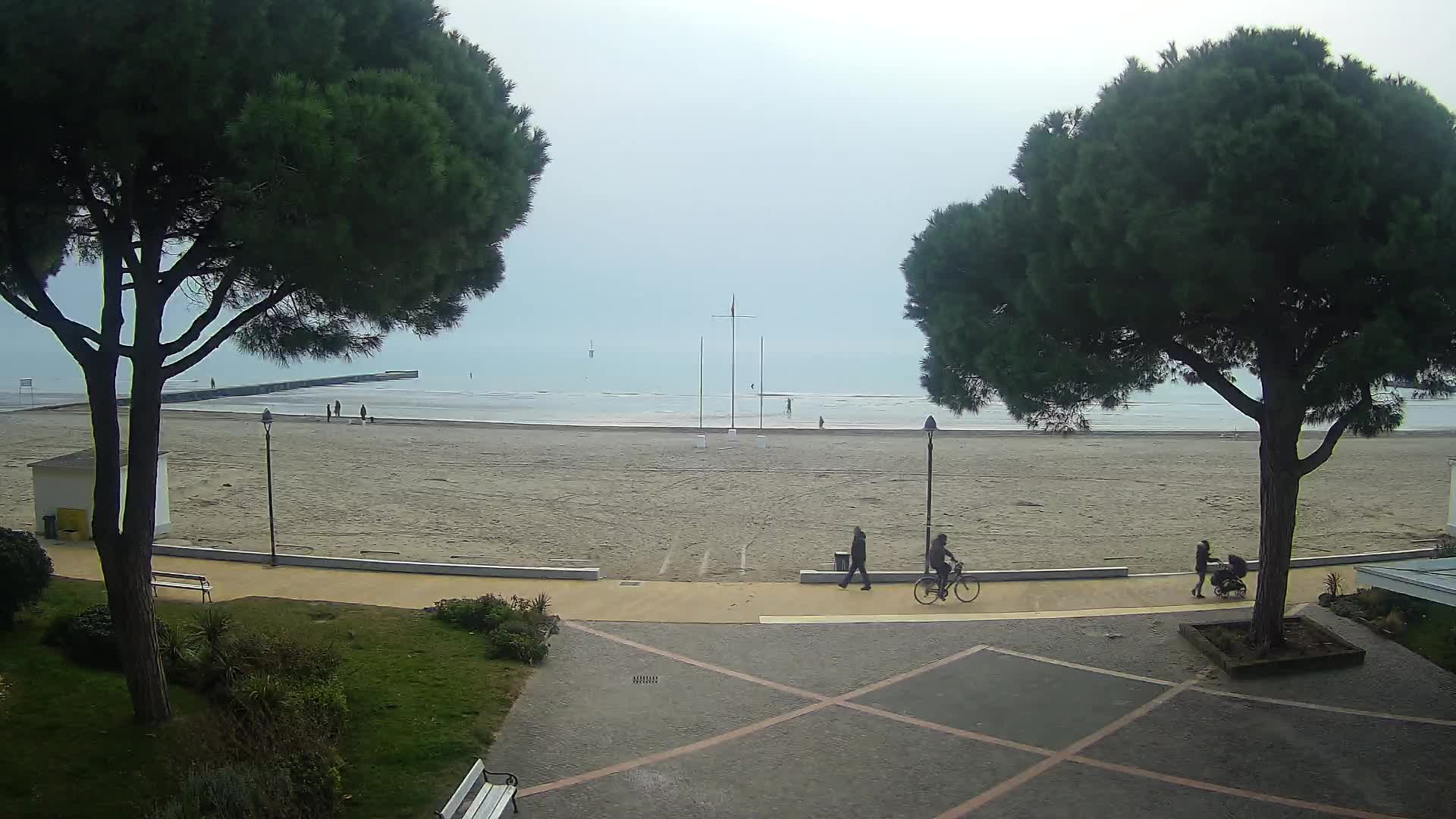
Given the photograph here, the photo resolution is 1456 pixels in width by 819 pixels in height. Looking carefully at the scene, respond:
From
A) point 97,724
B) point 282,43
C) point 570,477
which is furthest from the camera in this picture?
point 570,477

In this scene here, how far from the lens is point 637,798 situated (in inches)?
333

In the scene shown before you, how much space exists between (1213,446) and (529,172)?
41.2 metres

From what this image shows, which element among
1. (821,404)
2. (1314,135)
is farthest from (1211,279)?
(821,404)

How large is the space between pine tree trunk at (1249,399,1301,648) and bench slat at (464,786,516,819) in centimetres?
1028

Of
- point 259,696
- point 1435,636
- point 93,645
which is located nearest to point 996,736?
point 259,696

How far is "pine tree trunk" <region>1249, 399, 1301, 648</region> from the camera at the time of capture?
40.1 feet

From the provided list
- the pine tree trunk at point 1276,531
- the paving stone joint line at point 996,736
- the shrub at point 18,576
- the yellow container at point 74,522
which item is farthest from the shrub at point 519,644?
the yellow container at point 74,522

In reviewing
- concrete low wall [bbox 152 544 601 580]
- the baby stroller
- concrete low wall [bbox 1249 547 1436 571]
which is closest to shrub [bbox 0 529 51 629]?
concrete low wall [bbox 152 544 601 580]

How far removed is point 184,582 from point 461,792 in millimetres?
11104

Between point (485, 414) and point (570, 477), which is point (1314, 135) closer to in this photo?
point (570, 477)

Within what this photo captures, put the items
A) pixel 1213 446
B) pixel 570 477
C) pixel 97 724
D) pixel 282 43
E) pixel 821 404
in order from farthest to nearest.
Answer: pixel 821 404, pixel 1213 446, pixel 570 477, pixel 97 724, pixel 282 43

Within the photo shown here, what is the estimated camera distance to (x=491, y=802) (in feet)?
25.3

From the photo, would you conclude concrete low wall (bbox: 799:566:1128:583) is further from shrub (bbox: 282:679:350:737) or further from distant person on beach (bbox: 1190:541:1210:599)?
shrub (bbox: 282:679:350:737)

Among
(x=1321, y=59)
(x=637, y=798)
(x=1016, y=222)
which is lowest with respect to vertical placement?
(x=637, y=798)
